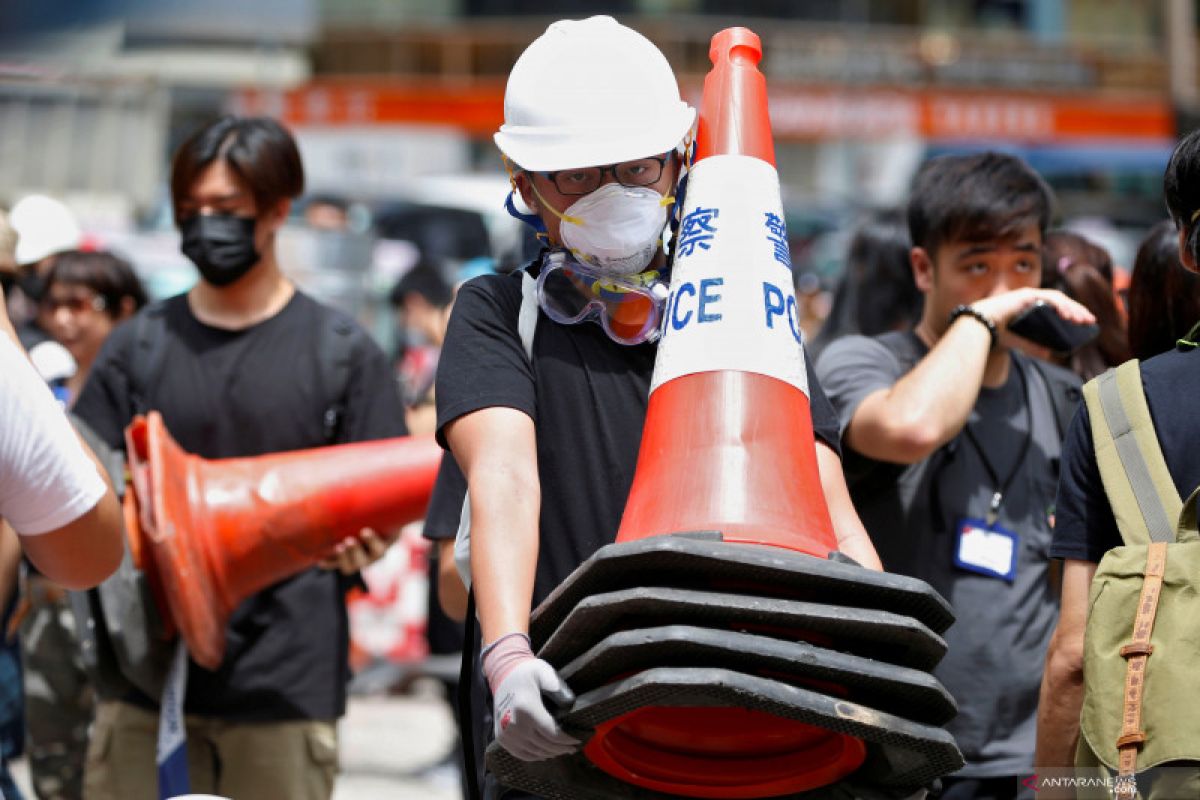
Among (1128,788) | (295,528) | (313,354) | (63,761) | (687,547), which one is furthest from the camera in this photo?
(63,761)

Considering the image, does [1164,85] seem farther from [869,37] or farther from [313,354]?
[313,354]

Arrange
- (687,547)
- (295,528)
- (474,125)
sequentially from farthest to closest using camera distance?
(474,125), (295,528), (687,547)

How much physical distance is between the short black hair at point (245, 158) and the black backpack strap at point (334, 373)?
0.38 m

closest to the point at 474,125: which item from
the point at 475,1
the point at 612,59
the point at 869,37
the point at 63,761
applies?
the point at 475,1

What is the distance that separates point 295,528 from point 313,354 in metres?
0.54

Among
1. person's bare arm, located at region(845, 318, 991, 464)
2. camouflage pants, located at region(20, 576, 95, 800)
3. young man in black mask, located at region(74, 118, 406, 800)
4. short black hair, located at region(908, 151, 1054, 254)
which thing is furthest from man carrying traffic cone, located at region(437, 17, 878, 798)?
camouflage pants, located at region(20, 576, 95, 800)

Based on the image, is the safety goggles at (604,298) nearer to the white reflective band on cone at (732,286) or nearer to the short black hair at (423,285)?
the white reflective band on cone at (732,286)

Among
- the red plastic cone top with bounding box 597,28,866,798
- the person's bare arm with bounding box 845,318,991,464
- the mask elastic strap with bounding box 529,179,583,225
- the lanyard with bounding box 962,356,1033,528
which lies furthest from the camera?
the lanyard with bounding box 962,356,1033,528

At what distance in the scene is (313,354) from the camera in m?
4.18

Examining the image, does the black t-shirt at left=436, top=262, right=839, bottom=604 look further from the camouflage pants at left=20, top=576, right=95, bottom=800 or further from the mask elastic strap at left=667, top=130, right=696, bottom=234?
the camouflage pants at left=20, top=576, right=95, bottom=800

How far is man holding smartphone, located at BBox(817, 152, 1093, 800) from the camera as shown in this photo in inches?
135

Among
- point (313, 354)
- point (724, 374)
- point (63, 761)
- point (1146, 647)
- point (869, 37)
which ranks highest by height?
point (869, 37)

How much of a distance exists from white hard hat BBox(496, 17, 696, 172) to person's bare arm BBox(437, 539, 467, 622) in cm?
85

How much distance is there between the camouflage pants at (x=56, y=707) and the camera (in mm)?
4852
